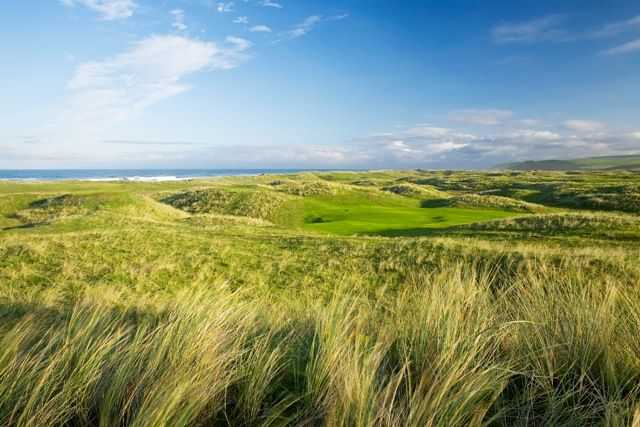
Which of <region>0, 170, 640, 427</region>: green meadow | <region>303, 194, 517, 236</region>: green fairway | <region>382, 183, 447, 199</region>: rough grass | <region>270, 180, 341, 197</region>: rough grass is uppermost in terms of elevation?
<region>0, 170, 640, 427</region>: green meadow

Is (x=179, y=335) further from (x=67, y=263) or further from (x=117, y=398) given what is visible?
(x=67, y=263)

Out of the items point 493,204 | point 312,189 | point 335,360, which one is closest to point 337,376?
point 335,360

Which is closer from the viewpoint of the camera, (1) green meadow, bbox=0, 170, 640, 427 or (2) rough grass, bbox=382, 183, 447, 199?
(1) green meadow, bbox=0, 170, 640, 427

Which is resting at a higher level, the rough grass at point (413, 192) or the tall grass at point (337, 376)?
the tall grass at point (337, 376)

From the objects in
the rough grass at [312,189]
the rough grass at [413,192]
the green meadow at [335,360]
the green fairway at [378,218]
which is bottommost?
the green fairway at [378,218]

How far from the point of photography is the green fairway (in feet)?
81.1

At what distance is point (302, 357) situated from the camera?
309 cm

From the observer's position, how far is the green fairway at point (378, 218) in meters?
24.7

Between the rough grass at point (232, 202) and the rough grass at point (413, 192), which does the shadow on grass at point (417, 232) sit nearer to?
the rough grass at point (232, 202)

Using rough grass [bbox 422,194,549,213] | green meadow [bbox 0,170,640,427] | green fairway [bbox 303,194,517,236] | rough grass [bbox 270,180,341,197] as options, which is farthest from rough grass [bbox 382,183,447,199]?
green meadow [bbox 0,170,640,427]

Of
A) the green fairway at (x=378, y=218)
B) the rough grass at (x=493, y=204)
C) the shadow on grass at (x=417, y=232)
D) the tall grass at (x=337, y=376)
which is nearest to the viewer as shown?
the tall grass at (x=337, y=376)

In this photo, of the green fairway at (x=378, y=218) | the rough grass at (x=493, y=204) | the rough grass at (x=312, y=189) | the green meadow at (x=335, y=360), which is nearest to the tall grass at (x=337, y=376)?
the green meadow at (x=335, y=360)

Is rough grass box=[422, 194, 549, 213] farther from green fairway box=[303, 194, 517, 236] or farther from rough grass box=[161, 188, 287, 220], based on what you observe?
Answer: rough grass box=[161, 188, 287, 220]

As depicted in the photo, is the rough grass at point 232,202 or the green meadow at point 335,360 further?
the rough grass at point 232,202
